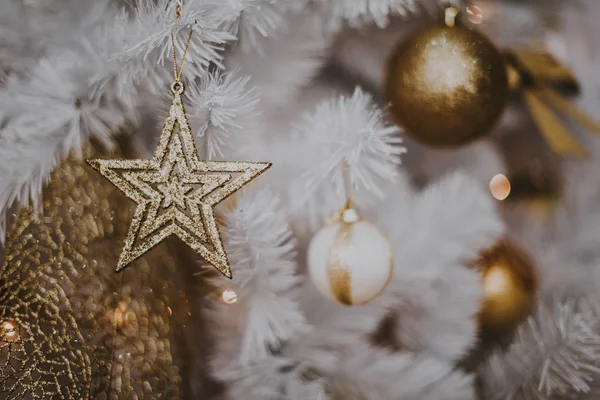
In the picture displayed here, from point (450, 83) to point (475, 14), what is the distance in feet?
0.84

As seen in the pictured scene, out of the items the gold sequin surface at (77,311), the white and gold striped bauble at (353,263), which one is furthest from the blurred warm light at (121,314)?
the white and gold striped bauble at (353,263)

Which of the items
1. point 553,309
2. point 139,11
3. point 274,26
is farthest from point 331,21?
point 553,309

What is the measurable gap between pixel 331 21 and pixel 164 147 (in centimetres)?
25

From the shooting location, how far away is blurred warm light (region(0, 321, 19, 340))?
21.7 inches

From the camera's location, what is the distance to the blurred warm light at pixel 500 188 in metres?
0.71

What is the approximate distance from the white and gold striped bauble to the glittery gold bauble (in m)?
0.22

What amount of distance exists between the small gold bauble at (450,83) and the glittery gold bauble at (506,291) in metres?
0.22

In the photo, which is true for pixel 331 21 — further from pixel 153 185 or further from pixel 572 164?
pixel 572 164

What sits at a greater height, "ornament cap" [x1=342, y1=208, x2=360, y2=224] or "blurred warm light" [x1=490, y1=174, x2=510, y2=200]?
"blurred warm light" [x1=490, y1=174, x2=510, y2=200]

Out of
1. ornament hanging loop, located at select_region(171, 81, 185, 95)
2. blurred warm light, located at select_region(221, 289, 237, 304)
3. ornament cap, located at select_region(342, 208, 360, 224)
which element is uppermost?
ornament hanging loop, located at select_region(171, 81, 185, 95)

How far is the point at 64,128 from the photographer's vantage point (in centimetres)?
54

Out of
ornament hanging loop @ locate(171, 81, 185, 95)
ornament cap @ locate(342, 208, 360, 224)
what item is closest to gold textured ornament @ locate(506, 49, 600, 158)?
ornament cap @ locate(342, 208, 360, 224)

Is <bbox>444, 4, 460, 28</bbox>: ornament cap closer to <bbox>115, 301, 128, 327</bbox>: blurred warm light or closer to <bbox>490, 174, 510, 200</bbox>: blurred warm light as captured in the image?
<bbox>490, 174, 510, 200</bbox>: blurred warm light

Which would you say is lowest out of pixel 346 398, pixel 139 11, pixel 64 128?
pixel 346 398
